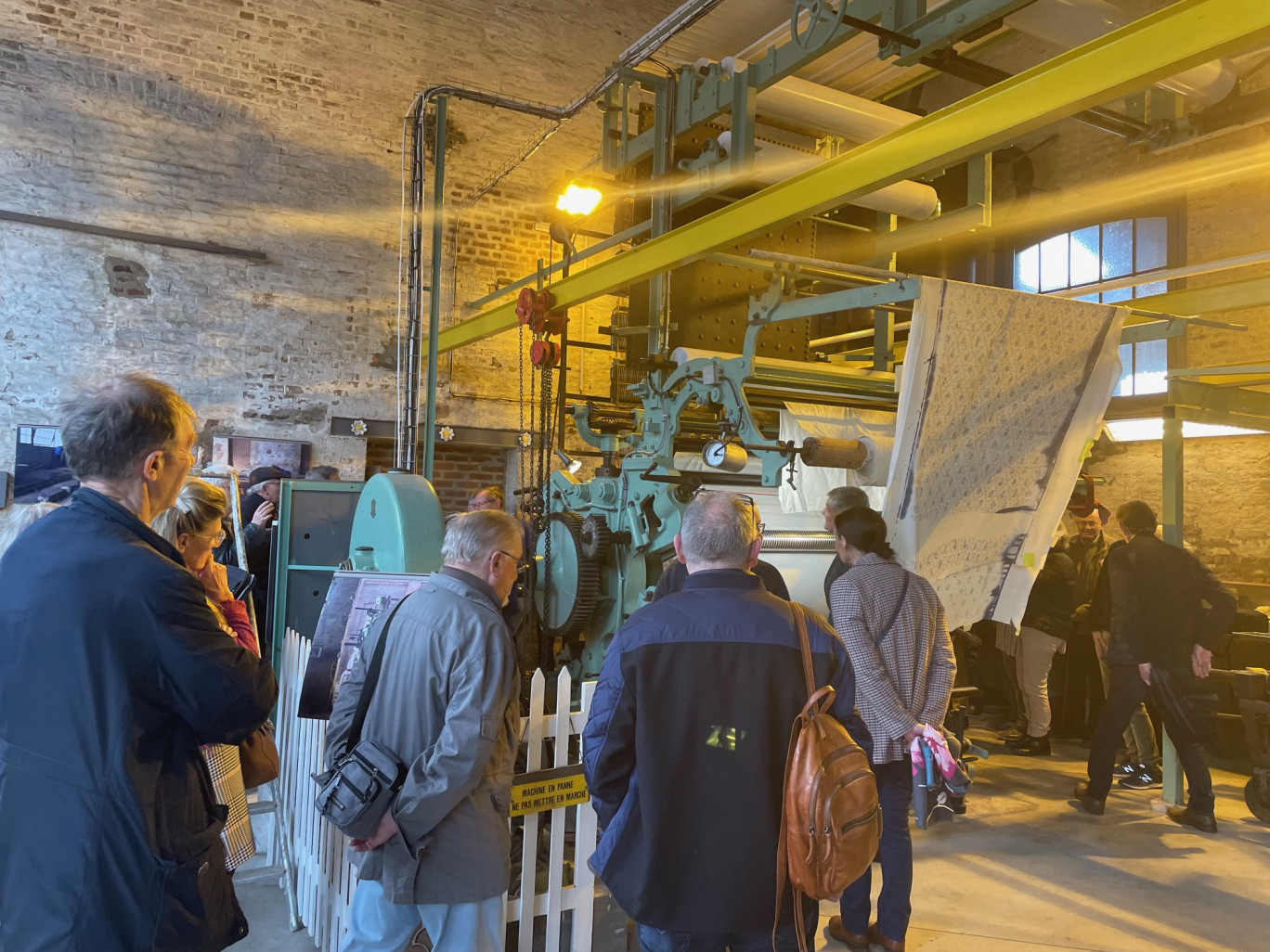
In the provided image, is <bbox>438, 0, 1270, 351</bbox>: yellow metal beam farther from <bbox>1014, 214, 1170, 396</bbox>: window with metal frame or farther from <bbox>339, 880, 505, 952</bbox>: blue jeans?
<bbox>1014, 214, 1170, 396</bbox>: window with metal frame

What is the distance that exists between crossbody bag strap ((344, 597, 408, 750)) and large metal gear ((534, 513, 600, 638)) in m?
2.22

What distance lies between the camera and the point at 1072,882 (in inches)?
154

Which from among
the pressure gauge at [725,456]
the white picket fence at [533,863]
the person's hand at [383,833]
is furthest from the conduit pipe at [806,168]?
the person's hand at [383,833]

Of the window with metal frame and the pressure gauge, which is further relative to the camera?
the window with metal frame

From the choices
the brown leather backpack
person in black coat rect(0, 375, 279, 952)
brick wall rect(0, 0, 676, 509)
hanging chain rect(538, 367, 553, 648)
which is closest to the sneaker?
hanging chain rect(538, 367, 553, 648)

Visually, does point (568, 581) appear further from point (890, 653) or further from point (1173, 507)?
point (1173, 507)

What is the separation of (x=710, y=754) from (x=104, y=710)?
3.88 ft

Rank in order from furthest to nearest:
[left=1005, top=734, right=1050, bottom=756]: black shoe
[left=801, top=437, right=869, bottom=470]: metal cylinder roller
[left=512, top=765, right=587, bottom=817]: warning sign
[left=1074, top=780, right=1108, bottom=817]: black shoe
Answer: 1. [left=1005, top=734, right=1050, bottom=756]: black shoe
2. [left=1074, top=780, right=1108, bottom=817]: black shoe
3. [left=801, top=437, right=869, bottom=470]: metal cylinder roller
4. [left=512, top=765, right=587, bottom=817]: warning sign

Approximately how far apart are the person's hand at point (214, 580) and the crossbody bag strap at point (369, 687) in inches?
22.8

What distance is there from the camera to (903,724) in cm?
298

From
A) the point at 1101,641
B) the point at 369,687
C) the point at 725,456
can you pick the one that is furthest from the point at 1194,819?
the point at 369,687

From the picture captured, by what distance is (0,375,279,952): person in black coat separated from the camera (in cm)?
150

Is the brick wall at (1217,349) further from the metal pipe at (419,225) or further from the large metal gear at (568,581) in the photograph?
the large metal gear at (568,581)

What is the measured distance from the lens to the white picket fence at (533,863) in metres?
2.83
